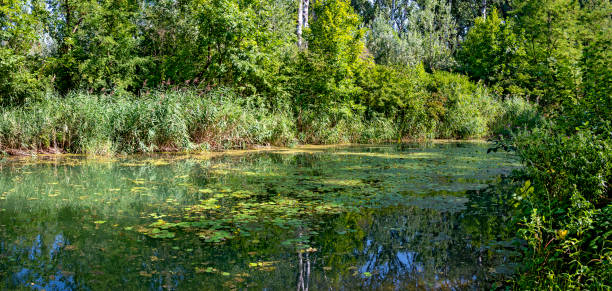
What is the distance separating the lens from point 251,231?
5.06 m

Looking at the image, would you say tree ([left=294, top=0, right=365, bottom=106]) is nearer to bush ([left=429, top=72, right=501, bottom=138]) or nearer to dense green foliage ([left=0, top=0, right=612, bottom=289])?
dense green foliage ([left=0, top=0, right=612, bottom=289])

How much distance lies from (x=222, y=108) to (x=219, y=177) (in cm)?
668

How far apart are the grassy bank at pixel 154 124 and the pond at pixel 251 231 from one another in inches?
150

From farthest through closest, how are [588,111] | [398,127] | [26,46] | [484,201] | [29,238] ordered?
1. [398,127]
2. [26,46]
3. [484,201]
4. [588,111]
5. [29,238]

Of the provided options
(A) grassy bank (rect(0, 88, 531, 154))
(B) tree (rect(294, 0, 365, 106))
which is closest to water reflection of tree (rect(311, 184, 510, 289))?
(A) grassy bank (rect(0, 88, 531, 154))

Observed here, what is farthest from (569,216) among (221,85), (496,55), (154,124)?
(496,55)

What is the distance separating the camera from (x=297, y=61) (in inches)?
853

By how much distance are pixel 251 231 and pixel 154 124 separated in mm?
10160

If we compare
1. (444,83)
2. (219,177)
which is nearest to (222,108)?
(219,177)

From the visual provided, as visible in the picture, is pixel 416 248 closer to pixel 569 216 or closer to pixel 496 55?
pixel 569 216

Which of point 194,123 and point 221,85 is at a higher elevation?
point 221,85

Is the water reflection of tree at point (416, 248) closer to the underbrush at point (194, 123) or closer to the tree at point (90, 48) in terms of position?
the underbrush at point (194, 123)

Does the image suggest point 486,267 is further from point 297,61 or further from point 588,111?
Answer: point 297,61

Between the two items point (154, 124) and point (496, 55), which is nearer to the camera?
point (154, 124)
